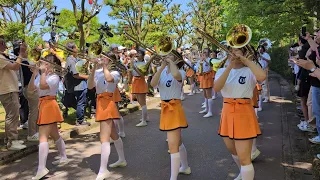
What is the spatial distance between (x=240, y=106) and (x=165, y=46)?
1397 millimetres

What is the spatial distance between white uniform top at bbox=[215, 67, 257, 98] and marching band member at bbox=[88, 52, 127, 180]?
191cm

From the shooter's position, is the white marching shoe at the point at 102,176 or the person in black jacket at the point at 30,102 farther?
the person in black jacket at the point at 30,102

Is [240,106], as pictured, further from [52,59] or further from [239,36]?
[52,59]

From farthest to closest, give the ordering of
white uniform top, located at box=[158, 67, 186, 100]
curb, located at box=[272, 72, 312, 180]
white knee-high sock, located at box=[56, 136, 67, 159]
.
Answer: white knee-high sock, located at box=[56, 136, 67, 159] < curb, located at box=[272, 72, 312, 180] < white uniform top, located at box=[158, 67, 186, 100]

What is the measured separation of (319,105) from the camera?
5945 millimetres

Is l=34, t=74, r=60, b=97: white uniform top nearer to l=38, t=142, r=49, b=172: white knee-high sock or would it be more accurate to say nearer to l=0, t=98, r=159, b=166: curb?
l=38, t=142, r=49, b=172: white knee-high sock

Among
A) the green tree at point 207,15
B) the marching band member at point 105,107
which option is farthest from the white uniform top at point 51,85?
the green tree at point 207,15

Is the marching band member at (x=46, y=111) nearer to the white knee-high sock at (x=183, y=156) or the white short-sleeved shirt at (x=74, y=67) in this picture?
the white knee-high sock at (x=183, y=156)

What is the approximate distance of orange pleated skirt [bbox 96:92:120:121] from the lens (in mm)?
5002

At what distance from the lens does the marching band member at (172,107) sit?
4488 mm

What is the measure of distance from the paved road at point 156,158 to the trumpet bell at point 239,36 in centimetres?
218

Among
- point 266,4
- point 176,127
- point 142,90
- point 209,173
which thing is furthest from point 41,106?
point 266,4

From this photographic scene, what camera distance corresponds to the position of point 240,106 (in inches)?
152

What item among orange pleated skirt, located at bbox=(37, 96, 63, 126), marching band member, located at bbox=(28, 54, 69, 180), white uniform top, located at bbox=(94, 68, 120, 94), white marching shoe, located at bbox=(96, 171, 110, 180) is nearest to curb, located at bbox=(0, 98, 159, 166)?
marching band member, located at bbox=(28, 54, 69, 180)
